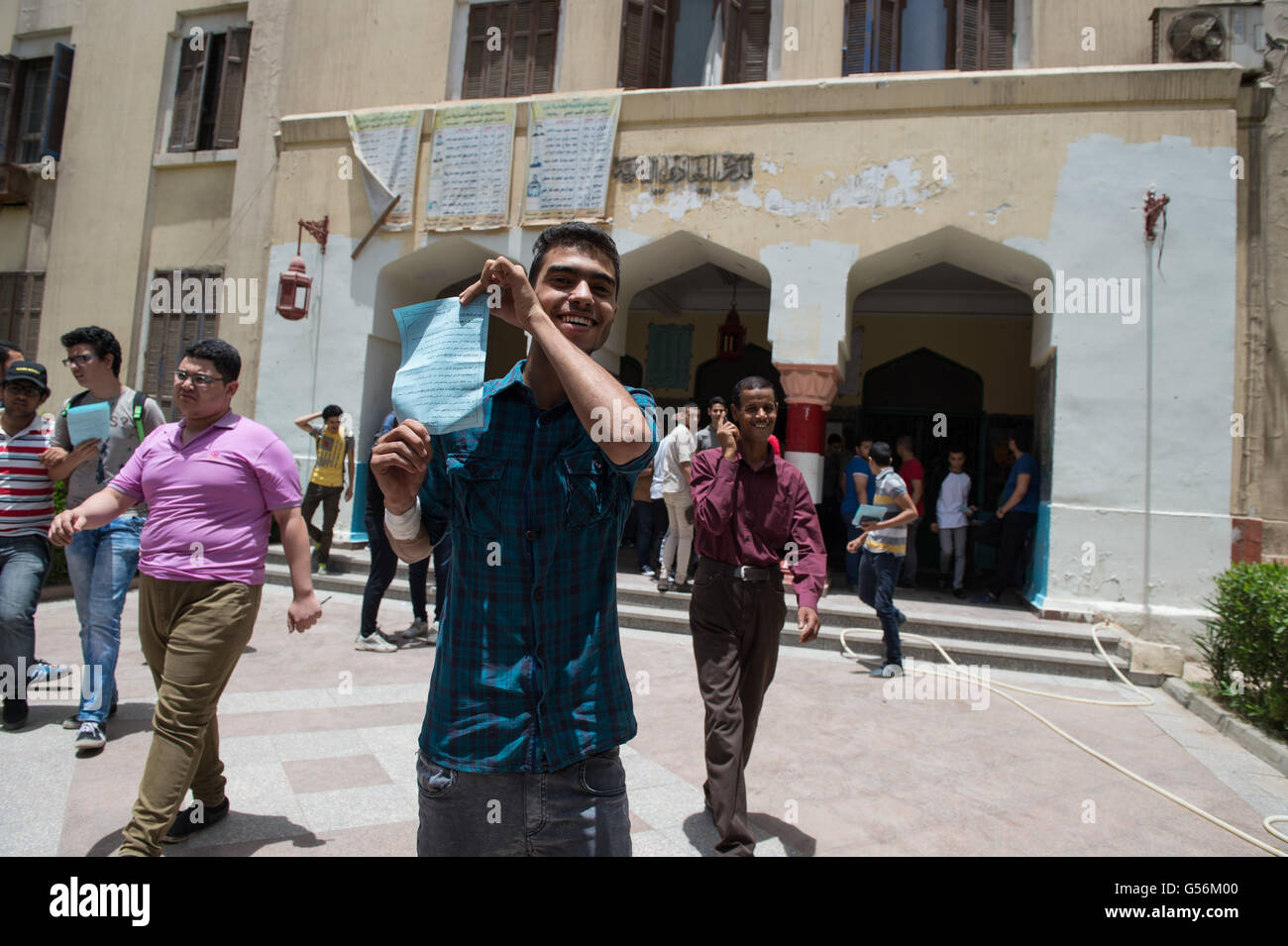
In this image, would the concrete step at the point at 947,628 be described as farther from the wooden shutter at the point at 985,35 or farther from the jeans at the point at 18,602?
the wooden shutter at the point at 985,35

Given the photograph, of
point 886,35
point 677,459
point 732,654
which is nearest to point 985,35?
Result: point 886,35

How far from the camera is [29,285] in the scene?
481 inches

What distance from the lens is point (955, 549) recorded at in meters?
9.43

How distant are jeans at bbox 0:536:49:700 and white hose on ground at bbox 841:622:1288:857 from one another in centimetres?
585

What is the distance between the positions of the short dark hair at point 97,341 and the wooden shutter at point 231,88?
29.5 feet

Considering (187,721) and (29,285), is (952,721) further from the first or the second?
(29,285)

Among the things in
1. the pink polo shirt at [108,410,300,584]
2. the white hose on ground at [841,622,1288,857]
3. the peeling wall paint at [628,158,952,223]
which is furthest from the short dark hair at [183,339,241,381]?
the peeling wall paint at [628,158,952,223]

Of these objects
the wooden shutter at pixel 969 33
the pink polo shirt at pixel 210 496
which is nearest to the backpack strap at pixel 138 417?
the pink polo shirt at pixel 210 496

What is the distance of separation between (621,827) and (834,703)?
13.8ft

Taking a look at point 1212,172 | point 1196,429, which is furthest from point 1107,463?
point 1212,172

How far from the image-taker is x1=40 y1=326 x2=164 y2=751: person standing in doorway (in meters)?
3.95

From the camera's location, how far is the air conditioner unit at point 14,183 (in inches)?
475

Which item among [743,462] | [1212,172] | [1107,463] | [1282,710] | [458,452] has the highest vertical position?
[1212,172]

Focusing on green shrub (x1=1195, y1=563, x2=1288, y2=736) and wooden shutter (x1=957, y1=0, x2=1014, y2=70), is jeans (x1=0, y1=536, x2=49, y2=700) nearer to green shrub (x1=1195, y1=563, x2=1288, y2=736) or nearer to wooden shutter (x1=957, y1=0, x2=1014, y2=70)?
green shrub (x1=1195, y1=563, x2=1288, y2=736)
